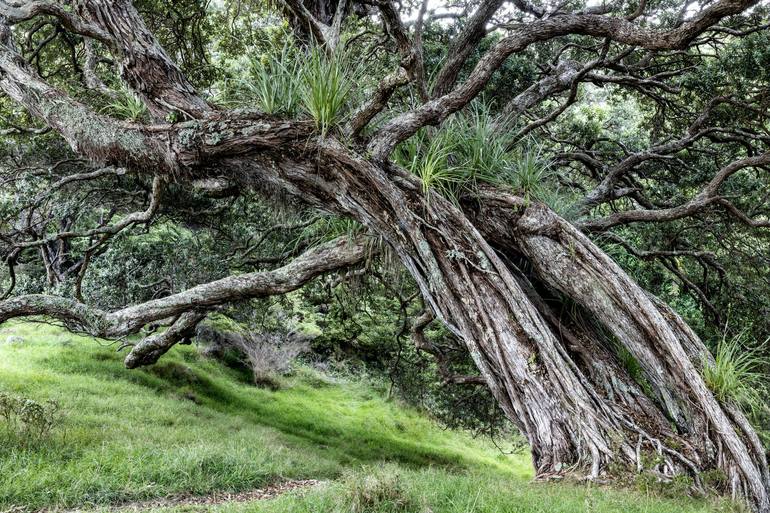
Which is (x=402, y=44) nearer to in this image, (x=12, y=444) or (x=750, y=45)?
(x=750, y=45)

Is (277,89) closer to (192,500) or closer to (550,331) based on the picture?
(550,331)

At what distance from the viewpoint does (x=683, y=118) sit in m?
8.42

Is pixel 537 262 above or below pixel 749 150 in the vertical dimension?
below

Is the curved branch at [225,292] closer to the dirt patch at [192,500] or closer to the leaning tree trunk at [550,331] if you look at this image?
the leaning tree trunk at [550,331]

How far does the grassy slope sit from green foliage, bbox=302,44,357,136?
Result: 3.01 metres

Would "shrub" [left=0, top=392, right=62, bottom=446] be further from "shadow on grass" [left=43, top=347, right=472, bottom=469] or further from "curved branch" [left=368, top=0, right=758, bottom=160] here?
"curved branch" [left=368, top=0, right=758, bottom=160]

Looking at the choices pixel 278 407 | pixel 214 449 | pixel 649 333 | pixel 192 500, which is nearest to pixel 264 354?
pixel 278 407

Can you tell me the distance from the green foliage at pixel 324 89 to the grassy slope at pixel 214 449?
9.87 feet

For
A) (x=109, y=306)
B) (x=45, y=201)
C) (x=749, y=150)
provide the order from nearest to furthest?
1. (x=749, y=150)
2. (x=45, y=201)
3. (x=109, y=306)

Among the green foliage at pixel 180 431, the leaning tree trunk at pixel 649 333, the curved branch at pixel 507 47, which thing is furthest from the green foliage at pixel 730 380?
the green foliage at pixel 180 431

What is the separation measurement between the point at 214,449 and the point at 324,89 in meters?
4.42

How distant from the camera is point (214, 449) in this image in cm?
620

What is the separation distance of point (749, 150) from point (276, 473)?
7.26 meters

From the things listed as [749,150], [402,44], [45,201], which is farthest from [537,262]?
[45,201]
